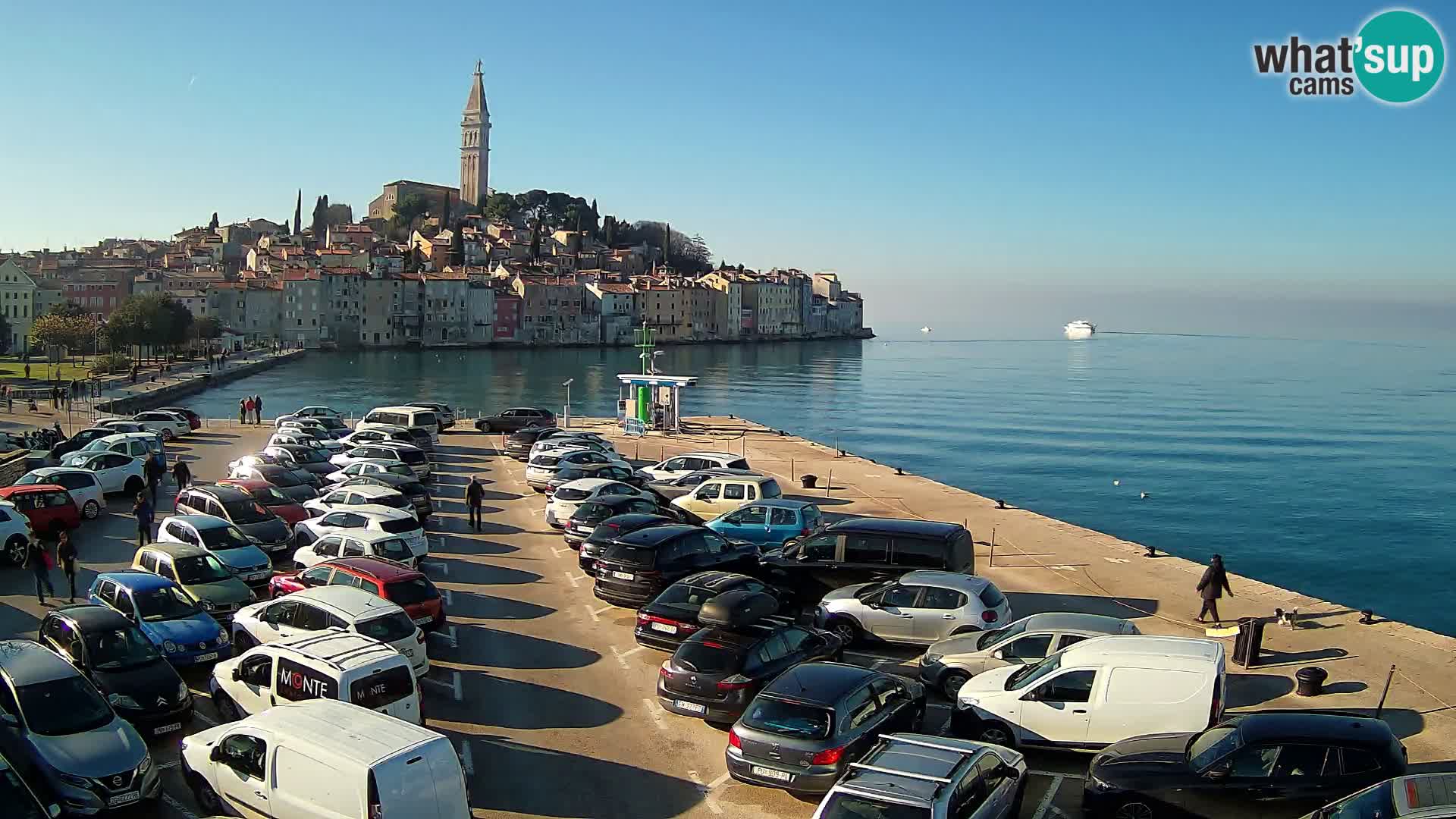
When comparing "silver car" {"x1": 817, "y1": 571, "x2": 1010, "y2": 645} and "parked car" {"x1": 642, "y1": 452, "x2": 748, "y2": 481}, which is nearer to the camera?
"silver car" {"x1": 817, "y1": 571, "x2": 1010, "y2": 645}

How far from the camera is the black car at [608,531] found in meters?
17.2

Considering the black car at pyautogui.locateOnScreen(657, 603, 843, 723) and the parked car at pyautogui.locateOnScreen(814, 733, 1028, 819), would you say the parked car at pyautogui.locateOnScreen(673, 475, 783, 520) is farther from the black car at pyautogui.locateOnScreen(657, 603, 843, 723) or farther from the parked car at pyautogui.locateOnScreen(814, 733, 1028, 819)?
the parked car at pyautogui.locateOnScreen(814, 733, 1028, 819)

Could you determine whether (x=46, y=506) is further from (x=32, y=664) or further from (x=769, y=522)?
(x=769, y=522)

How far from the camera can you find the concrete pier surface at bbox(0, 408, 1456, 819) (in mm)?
9516

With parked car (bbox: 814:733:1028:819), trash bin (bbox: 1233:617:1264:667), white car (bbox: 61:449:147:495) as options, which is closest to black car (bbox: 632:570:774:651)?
parked car (bbox: 814:733:1028:819)

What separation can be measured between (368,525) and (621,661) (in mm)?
6557

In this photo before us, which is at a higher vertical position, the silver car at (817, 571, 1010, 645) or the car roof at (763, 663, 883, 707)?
the car roof at (763, 663, 883, 707)

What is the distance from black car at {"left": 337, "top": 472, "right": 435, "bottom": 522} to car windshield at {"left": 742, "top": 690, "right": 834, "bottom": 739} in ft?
44.3

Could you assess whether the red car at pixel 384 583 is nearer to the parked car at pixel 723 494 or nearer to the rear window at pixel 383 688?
the rear window at pixel 383 688

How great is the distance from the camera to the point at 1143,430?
69.6 metres

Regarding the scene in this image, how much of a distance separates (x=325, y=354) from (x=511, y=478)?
105954 millimetres

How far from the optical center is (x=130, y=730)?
362 inches

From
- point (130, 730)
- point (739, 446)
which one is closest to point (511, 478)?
point (739, 446)

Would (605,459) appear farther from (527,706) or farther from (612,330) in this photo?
(612,330)
